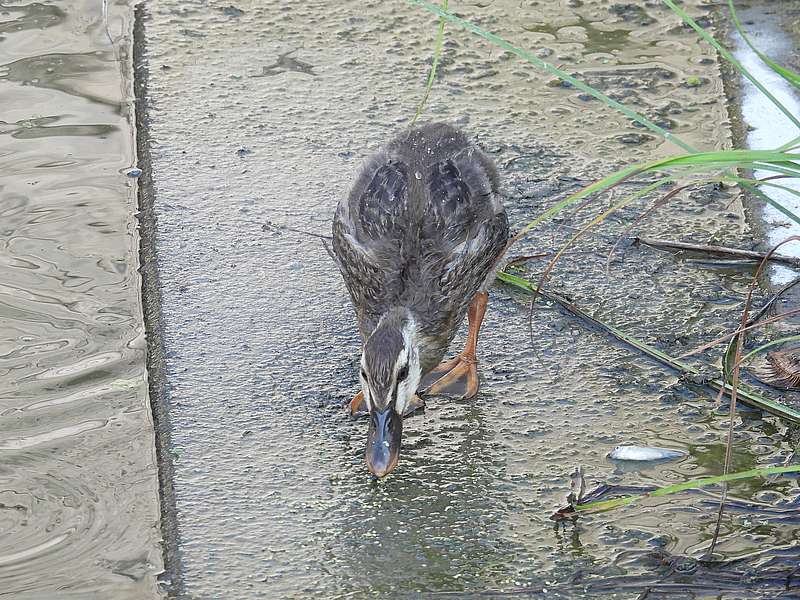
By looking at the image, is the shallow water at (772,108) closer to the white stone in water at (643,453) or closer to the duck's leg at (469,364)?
the white stone in water at (643,453)

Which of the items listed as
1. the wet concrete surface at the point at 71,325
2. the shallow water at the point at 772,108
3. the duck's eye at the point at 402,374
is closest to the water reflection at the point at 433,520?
the duck's eye at the point at 402,374

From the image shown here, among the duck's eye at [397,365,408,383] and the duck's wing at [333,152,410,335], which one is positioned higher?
the duck's wing at [333,152,410,335]

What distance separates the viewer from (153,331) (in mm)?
4211

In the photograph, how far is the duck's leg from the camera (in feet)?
13.3

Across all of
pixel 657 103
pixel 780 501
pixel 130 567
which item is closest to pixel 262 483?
pixel 130 567

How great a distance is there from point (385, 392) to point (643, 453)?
875 millimetres

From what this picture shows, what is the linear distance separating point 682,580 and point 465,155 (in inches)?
72.4

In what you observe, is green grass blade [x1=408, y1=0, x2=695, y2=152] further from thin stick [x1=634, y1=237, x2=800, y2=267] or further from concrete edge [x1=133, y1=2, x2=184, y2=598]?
concrete edge [x1=133, y1=2, x2=184, y2=598]

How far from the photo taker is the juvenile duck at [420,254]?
12.9ft

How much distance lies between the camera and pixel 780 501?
3525 millimetres

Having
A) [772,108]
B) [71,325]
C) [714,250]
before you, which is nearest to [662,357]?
[714,250]

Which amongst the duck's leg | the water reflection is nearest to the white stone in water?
the water reflection

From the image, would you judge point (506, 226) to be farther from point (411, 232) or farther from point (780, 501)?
point (780, 501)

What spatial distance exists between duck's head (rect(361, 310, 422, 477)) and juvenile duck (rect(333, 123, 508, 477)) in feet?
0.09
